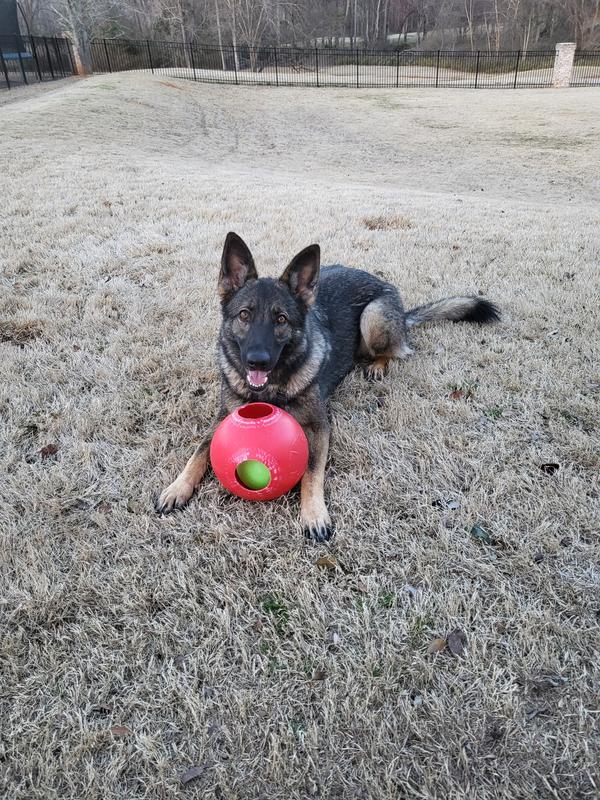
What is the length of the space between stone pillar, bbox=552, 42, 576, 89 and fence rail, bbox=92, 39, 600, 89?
971 mm

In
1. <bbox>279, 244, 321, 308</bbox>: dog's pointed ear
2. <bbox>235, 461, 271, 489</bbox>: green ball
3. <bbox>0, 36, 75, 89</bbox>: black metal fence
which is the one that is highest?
<bbox>0, 36, 75, 89</bbox>: black metal fence

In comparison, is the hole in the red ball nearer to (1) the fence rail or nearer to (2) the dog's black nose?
(2) the dog's black nose

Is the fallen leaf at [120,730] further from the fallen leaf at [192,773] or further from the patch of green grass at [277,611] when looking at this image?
the patch of green grass at [277,611]

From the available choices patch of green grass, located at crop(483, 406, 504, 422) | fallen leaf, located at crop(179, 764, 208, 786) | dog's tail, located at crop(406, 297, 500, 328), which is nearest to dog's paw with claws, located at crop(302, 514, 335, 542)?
fallen leaf, located at crop(179, 764, 208, 786)

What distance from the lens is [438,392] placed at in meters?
3.55

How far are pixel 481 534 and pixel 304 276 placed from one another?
5.92ft

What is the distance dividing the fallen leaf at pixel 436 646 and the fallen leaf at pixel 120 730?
111 cm

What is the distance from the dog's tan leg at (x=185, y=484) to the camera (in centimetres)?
254

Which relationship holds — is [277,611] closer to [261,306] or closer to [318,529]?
[318,529]

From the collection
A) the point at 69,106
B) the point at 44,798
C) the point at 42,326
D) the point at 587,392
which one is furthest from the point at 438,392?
the point at 69,106

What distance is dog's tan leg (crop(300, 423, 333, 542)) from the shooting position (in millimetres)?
2399

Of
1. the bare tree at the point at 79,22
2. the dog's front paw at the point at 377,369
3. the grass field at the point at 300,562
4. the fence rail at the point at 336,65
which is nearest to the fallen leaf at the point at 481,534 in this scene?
the grass field at the point at 300,562

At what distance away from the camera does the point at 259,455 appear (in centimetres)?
234

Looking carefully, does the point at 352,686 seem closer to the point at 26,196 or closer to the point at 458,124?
the point at 26,196
